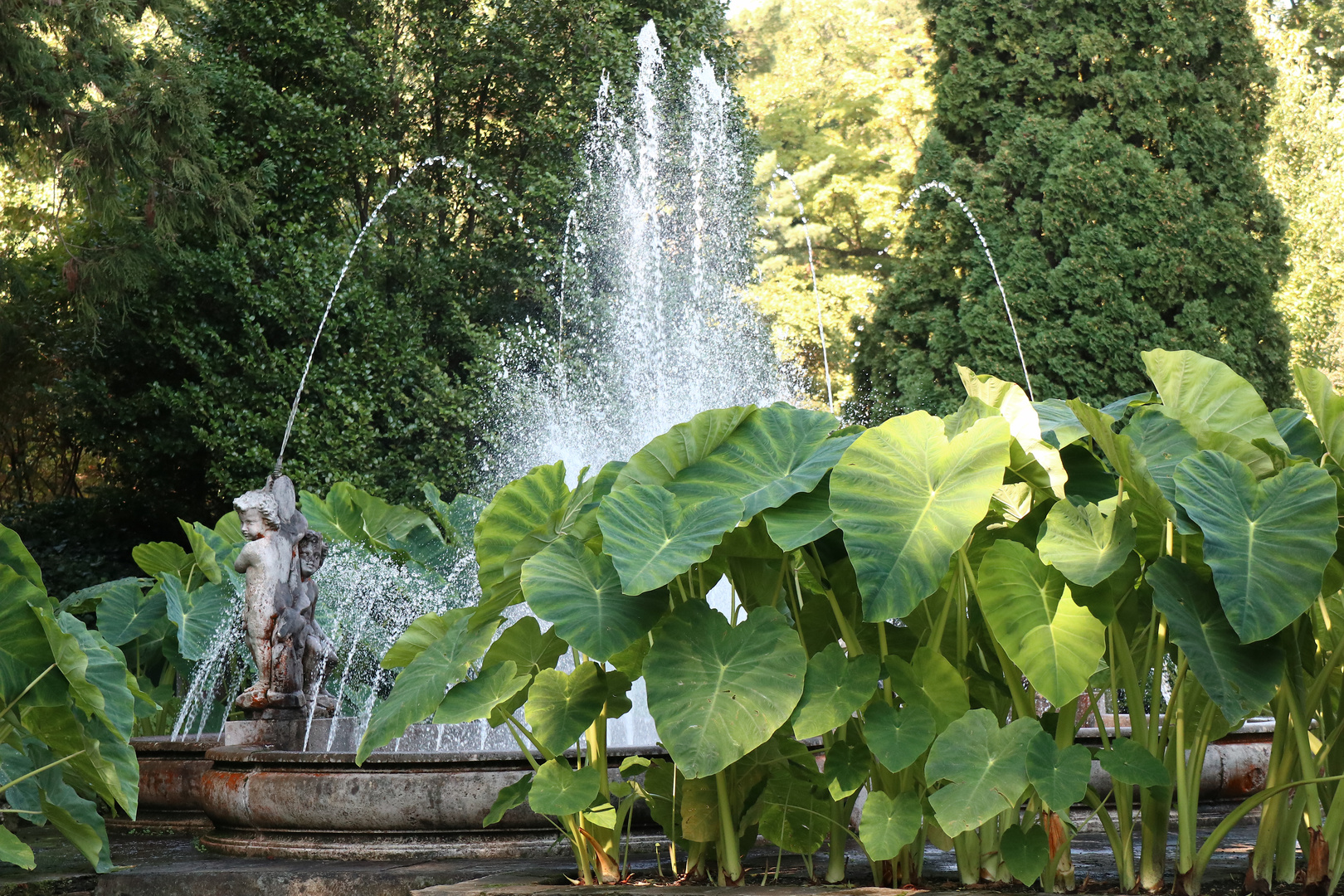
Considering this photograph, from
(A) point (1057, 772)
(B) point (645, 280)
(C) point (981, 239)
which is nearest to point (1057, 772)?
(A) point (1057, 772)

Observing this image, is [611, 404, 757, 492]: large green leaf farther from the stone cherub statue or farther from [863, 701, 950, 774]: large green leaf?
the stone cherub statue

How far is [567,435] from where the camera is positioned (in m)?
11.1

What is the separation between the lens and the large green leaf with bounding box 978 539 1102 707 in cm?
207

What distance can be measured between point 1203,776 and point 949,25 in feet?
34.3

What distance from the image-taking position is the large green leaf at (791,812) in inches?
97.9

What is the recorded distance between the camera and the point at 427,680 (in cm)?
248

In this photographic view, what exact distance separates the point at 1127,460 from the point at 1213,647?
13.3 inches

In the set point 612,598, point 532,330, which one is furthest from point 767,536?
point 532,330

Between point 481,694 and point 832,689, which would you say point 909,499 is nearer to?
point 832,689

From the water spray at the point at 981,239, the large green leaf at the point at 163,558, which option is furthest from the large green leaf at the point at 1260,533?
the water spray at the point at 981,239

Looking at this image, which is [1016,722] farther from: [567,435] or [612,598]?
[567,435]

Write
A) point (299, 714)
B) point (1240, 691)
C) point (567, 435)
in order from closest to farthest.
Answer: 1. point (1240, 691)
2. point (299, 714)
3. point (567, 435)

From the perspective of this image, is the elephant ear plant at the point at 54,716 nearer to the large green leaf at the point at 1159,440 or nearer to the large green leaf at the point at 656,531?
the large green leaf at the point at 656,531

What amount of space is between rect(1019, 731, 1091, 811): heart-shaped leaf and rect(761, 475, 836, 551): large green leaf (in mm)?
516
